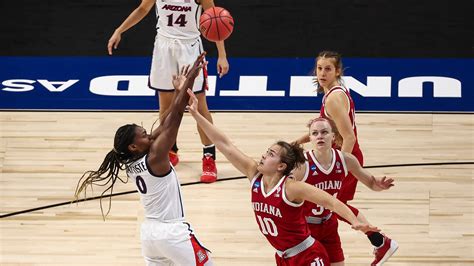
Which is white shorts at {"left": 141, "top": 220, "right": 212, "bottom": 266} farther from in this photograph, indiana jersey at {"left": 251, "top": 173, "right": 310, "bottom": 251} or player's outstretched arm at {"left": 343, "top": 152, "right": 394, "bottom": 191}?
player's outstretched arm at {"left": 343, "top": 152, "right": 394, "bottom": 191}

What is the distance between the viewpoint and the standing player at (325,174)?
7.07 m

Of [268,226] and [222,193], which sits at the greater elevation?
[268,226]

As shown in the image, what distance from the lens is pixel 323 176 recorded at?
23.2ft

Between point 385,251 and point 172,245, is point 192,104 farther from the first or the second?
point 385,251

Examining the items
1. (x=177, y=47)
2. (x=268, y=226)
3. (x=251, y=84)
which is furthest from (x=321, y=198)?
(x=251, y=84)

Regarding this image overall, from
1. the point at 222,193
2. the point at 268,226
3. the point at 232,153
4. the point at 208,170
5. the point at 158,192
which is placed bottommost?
the point at 222,193

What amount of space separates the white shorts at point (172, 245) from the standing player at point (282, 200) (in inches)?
19.3

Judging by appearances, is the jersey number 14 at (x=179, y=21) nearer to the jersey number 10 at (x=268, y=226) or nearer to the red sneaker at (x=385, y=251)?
the red sneaker at (x=385, y=251)

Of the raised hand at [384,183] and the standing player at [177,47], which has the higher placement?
the standing player at [177,47]

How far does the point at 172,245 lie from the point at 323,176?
1.09 metres

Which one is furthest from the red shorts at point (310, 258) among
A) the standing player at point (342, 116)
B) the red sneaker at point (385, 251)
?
the red sneaker at point (385, 251)

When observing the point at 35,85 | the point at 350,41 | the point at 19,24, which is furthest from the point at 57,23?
the point at 350,41

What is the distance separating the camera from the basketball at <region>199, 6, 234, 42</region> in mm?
8977

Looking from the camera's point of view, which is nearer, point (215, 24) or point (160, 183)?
point (160, 183)
